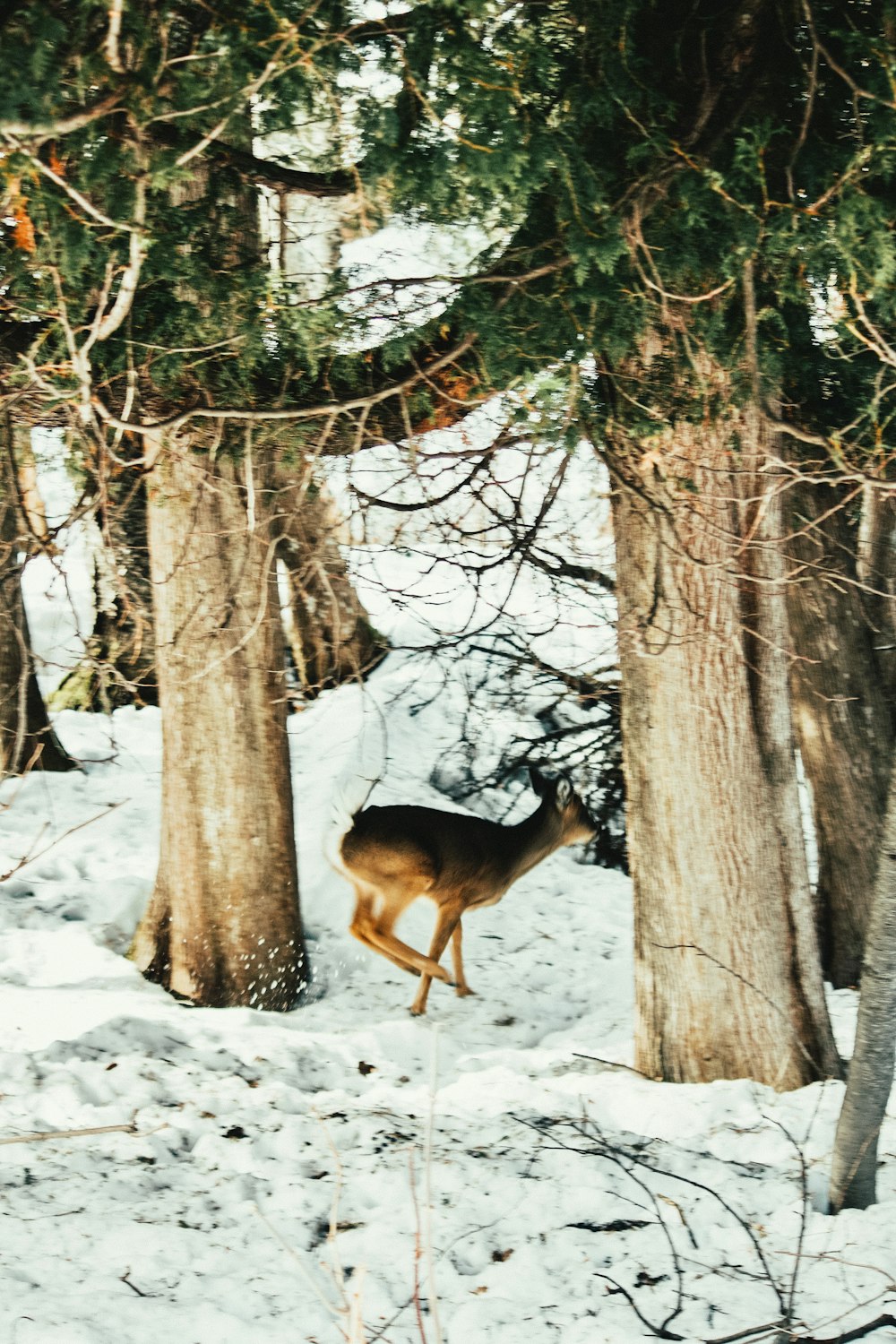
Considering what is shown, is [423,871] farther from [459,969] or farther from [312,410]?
[312,410]

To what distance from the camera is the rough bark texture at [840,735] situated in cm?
733

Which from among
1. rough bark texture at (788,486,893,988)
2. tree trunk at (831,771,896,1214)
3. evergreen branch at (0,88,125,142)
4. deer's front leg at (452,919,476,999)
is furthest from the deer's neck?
evergreen branch at (0,88,125,142)

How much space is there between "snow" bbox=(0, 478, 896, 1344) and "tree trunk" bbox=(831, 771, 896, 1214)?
145 millimetres

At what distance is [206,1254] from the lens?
4.17 meters

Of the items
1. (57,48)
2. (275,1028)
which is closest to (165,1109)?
(275,1028)

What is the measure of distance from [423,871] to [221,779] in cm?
136

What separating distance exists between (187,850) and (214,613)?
1.44 meters

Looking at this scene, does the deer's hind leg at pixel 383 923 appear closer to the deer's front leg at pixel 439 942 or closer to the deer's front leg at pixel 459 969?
the deer's front leg at pixel 439 942

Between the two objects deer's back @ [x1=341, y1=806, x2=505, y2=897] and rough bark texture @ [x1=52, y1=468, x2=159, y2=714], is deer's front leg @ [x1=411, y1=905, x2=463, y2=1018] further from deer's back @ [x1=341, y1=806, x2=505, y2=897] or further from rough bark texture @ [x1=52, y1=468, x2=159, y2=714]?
rough bark texture @ [x1=52, y1=468, x2=159, y2=714]

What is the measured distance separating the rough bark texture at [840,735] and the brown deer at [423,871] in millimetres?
1993

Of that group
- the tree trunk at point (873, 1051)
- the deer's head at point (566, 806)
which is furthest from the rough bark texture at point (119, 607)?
the tree trunk at point (873, 1051)

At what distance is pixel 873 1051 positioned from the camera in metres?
4.11

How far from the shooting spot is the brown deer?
7426 mm

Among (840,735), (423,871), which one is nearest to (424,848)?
(423,871)
